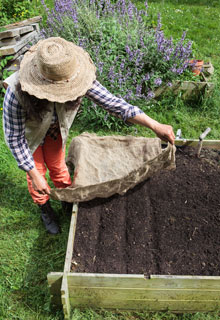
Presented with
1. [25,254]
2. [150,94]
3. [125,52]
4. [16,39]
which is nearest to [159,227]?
[25,254]

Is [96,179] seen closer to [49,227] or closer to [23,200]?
[49,227]

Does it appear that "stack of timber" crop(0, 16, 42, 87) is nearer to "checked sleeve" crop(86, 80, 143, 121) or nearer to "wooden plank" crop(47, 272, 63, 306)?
"checked sleeve" crop(86, 80, 143, 121)

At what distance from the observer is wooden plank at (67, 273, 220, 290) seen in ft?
5.87

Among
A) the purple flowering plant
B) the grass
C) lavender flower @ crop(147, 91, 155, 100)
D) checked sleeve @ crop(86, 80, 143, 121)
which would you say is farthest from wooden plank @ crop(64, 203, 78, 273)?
lavender flower @ crop(147, 91, 155, 100)

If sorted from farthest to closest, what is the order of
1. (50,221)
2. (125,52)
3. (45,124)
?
1. (125,52)
2. (50,221)
3. (45,124)

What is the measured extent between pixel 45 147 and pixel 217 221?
1.50 m

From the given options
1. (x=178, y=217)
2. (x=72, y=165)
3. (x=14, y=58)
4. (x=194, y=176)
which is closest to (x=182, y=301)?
(x=178, y=217)

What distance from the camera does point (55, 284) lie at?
1.86m

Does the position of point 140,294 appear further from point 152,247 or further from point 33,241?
point 33,241

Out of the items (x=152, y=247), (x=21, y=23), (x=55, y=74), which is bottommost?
(x=152, y=247)

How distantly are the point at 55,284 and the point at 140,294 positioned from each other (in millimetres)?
549

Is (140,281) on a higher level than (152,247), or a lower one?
higher

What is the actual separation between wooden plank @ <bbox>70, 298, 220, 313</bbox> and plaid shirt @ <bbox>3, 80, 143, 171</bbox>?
993 mm

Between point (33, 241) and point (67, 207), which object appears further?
point (67, 207)
